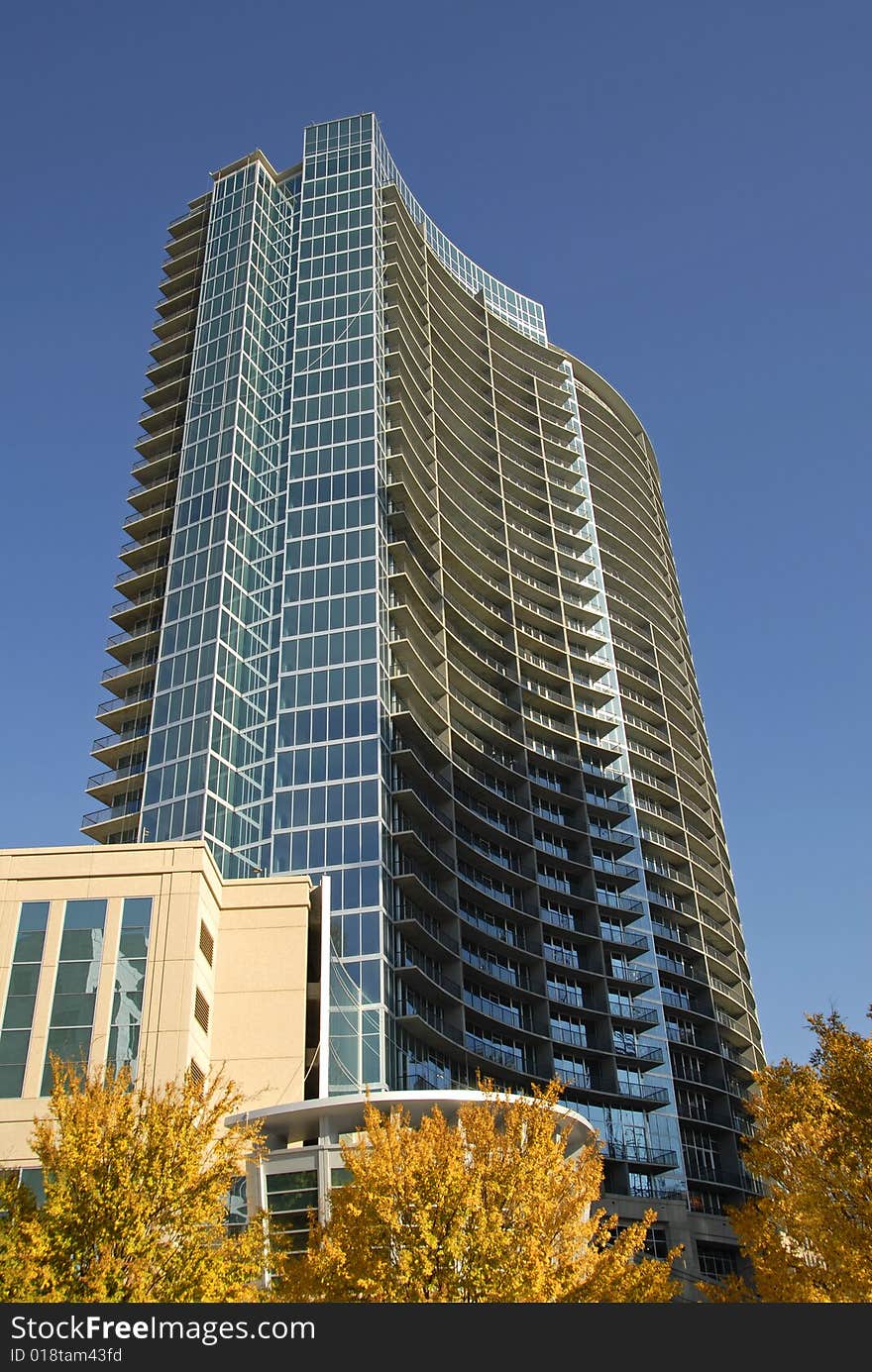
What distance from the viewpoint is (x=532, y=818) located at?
9194 cm

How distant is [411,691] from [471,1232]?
5400 centimetres

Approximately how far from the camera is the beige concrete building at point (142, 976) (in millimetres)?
43312

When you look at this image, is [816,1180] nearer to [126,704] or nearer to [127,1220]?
[127,1220]

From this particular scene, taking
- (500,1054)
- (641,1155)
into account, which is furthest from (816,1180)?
(641,1155)

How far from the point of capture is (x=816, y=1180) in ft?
96.8

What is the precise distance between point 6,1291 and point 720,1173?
73780mm

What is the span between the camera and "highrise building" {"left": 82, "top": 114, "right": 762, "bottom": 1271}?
232 ft

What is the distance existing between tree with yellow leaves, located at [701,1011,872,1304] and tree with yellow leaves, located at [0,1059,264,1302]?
1179 centimetres

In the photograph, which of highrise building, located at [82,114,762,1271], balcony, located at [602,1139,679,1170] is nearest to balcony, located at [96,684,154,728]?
highrise building, located at [82,114,762,1271]

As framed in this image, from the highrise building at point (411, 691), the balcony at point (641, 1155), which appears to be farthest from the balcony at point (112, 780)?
the balcony at point (641, 1155)

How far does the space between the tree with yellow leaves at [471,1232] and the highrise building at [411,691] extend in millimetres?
24815

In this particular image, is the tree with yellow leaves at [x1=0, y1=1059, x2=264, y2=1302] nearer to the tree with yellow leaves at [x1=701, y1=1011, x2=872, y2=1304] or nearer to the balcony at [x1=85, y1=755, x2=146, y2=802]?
the tree with yellow leaves at [x1=701, y1=1011, x2=872, y2=1304]

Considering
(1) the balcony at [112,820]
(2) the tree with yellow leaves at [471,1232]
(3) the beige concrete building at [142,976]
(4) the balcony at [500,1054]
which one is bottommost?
(2) the tree with yellow leaves at [471,1232]

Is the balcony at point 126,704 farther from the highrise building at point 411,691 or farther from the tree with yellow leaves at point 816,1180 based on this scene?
the tree with yellow leaves at point 816,1180
